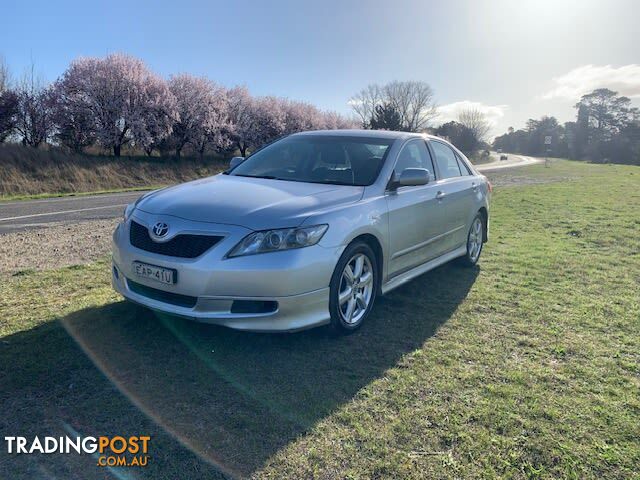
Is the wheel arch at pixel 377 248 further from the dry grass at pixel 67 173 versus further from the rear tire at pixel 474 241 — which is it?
the dry grass at pixel 67 173

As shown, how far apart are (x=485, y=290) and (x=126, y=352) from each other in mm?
3624

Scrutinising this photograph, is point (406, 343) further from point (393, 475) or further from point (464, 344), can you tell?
point (393, 475)

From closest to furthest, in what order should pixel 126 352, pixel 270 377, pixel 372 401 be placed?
1. pixel 372 401
2. pixel 270 377
3. pixel 126 352

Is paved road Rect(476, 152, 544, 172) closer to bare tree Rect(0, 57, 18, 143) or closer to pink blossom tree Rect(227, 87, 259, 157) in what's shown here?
pink blossom tree Rect(227, 87, 259, 157)

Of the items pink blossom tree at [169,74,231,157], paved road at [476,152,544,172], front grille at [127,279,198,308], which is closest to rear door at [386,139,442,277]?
Answer: front grille at [127,279,198,308]

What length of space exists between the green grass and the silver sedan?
343 mm

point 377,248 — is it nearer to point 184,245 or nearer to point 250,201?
point 250,201

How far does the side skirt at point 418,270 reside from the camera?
419cm

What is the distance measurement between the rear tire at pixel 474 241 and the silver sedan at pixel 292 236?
1085 mm

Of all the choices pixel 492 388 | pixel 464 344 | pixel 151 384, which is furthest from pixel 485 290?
pixel 151 384

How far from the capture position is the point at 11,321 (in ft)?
12.4

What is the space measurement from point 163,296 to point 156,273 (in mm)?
184

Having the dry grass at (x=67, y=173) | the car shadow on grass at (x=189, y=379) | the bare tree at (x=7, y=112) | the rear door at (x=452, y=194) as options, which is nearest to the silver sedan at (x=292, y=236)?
the rear door at (x=452, y=194)

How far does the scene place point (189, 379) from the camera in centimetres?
300
